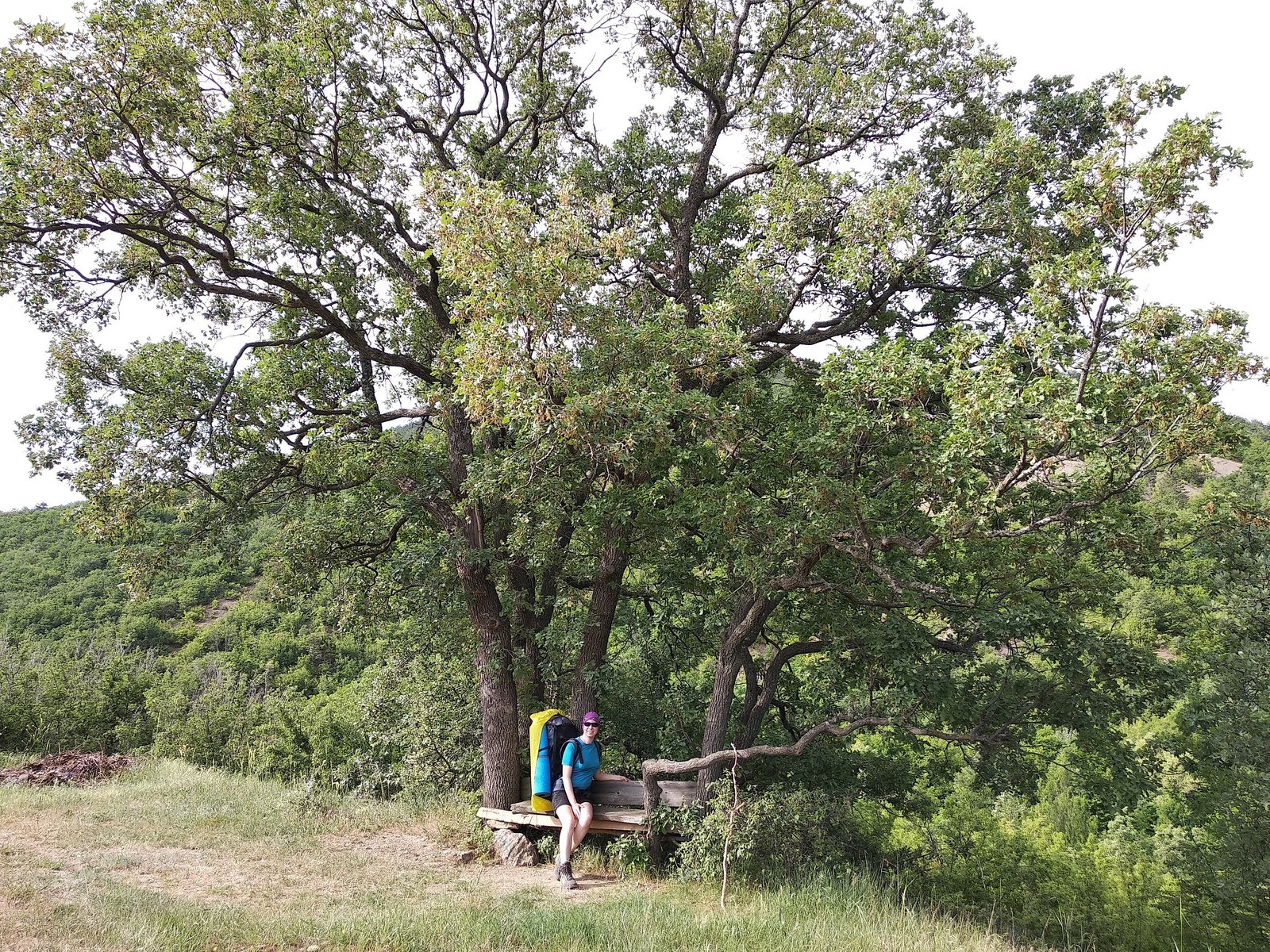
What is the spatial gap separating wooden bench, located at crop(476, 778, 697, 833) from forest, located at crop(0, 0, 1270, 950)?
32 centimetres

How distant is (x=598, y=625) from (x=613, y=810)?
7.79 ft

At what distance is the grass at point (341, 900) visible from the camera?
5383 millimetres

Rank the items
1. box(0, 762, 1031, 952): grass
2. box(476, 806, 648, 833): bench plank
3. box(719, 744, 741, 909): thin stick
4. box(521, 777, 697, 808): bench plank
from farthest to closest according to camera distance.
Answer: box(521, 777, 697, 808): bench plank, box(476, 806, 648, 833): bench plank, box(719, 744, 741, 909): thin stick, box(0, 762, 1031, 952): grass

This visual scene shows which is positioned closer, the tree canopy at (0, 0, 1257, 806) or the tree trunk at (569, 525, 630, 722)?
the tree canopy at (0, 0, 1257, 806)

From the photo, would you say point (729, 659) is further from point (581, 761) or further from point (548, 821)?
point (548, 821)

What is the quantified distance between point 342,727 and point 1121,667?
18.0m

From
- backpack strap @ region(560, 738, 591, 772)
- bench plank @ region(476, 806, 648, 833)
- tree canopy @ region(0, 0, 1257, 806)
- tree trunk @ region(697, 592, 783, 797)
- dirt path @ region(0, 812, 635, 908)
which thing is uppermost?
tree canopy @ region(0, 0, 1257, 806)

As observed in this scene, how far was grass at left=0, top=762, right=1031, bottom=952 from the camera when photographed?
538 centimetres

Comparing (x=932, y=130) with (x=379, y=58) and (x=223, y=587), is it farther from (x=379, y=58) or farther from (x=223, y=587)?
(x=223, y=587)

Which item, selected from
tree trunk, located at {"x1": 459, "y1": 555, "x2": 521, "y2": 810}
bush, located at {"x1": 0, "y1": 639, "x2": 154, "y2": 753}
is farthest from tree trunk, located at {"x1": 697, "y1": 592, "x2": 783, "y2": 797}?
bush, located at {"x1": 0, "y1": 639, "x2": 154, "y2": 753}

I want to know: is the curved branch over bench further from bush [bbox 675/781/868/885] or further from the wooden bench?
bush [bbox 675/781/868/885]

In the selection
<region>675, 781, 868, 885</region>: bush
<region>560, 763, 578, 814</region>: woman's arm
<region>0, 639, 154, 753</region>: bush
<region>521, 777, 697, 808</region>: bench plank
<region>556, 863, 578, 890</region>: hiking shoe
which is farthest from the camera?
<region>0, 639, 154, 753</region>: bush

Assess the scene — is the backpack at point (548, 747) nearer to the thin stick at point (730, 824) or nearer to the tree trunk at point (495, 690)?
the tree trunk at point (495, 690)

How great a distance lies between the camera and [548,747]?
8.73 m
